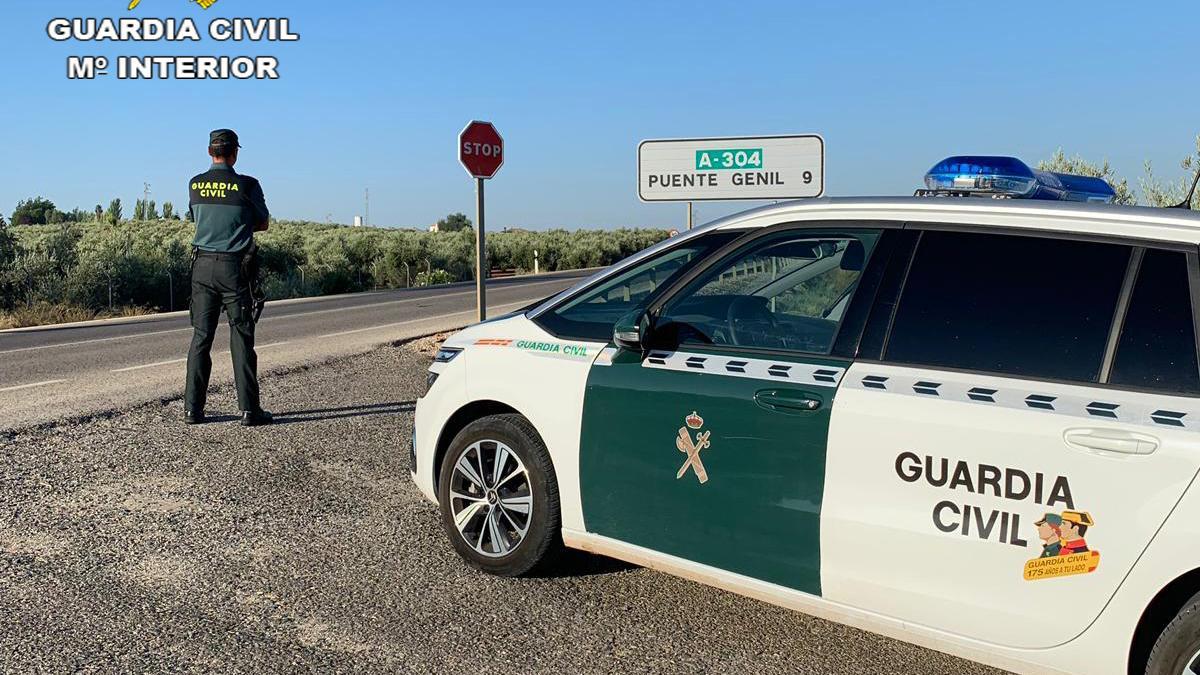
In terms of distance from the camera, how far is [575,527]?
14.4 feet

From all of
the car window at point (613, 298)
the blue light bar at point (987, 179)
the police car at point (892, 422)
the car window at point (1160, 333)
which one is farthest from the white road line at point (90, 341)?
the car window at point (1160, 333)

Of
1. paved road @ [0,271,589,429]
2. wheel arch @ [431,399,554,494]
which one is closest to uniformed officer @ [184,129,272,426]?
paved road @ [0,271,589,429]

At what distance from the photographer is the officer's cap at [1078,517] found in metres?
3.00

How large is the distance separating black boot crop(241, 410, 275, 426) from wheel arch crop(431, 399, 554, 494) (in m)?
3.45

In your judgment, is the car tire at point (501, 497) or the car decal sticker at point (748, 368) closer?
the car decal sticker at point (748, 368)

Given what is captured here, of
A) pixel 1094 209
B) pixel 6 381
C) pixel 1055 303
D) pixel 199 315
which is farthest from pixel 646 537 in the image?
pixel 6 381

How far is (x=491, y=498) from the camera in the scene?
184 inches

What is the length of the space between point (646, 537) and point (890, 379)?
120cm

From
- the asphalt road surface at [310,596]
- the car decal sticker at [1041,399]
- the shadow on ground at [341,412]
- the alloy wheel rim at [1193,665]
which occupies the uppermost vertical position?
the car decal sticker at [1041,399]

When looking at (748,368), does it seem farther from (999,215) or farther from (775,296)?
(999,215)

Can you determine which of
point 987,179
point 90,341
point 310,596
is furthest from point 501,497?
point 90,341

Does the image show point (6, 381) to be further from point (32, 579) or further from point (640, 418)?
point (640, 418)

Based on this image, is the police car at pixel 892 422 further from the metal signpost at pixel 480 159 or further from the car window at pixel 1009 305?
the metal signpost at pixel 480 159

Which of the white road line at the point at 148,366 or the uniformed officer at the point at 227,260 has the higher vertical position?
the uniformed officer at the point at 227,260
